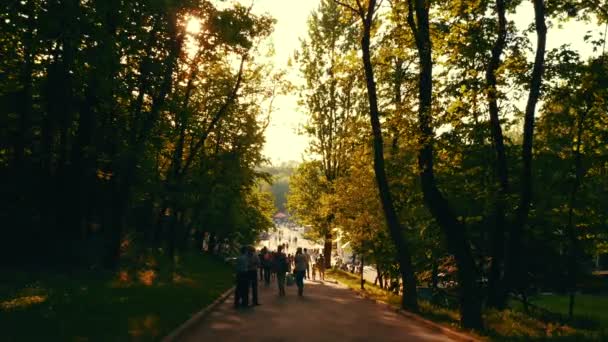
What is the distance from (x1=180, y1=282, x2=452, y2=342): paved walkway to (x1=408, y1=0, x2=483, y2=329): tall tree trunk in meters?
1.00

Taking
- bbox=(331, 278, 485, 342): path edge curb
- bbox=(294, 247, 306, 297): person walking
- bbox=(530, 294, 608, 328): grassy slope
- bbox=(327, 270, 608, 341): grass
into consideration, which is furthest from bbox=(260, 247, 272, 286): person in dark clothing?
bbox=(530, 294, 608, 328): grassy slope

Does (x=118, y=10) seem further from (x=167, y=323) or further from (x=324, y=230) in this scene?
(x=324, y=230)

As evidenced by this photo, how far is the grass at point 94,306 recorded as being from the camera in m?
10.1

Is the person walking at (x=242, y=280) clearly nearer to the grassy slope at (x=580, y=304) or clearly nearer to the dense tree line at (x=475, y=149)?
the dense tree line at (x=475, y=149)

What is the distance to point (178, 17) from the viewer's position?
20.9m

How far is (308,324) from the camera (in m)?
13.5

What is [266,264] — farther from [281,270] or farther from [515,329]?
[515,329]

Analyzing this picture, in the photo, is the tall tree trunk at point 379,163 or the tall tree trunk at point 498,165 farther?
the tall tree trunk at point 379,163

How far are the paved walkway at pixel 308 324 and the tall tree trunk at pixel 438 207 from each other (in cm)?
100

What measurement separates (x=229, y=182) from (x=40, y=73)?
48.1 ft

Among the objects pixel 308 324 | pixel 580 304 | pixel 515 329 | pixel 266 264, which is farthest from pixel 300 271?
pixel 580 304

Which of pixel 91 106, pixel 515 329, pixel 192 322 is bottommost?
pixel 192 322

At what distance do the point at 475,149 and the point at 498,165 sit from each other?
213cm

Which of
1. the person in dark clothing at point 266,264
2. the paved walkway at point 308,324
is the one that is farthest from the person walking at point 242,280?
the person in dark clothing at point 266,264
